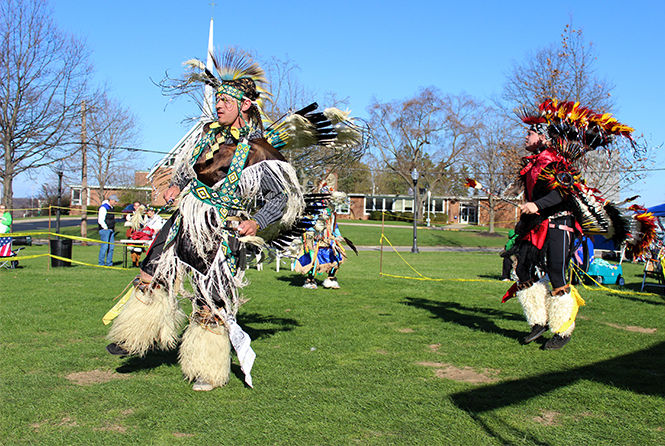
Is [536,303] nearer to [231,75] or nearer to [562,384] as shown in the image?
[562,384]

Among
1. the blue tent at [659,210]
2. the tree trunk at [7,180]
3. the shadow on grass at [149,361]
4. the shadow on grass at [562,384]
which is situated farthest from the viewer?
the tree trunk at [7,180]

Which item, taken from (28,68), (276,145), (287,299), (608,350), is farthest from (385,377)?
(28,68)

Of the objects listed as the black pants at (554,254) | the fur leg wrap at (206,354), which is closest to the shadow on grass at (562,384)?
the black pants at (554,254)

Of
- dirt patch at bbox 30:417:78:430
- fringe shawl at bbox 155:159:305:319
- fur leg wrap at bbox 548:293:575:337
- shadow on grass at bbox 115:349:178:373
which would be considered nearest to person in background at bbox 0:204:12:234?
shadow on grass at bbox 115:349:178:373

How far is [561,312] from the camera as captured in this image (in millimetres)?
5441

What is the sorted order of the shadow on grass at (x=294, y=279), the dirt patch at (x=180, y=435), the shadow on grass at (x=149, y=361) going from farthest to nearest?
the shadow on grass at (x=294, y=279)
the shadow on grass at (x=149, y=361)
the dirt patch at (x=180, y=435)

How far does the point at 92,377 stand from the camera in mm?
4242

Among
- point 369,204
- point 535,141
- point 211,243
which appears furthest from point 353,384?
point 369,204

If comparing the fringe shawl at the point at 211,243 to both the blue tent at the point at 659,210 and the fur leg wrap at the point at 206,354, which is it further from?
the blue tent at the point at 659,210

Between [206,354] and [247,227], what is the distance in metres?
0.95

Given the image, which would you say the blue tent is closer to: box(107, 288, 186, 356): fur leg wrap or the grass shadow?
the grass shadow

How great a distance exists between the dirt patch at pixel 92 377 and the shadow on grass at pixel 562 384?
2533 mm

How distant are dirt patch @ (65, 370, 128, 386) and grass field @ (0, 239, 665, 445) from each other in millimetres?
15

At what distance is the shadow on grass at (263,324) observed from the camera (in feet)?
19.5
